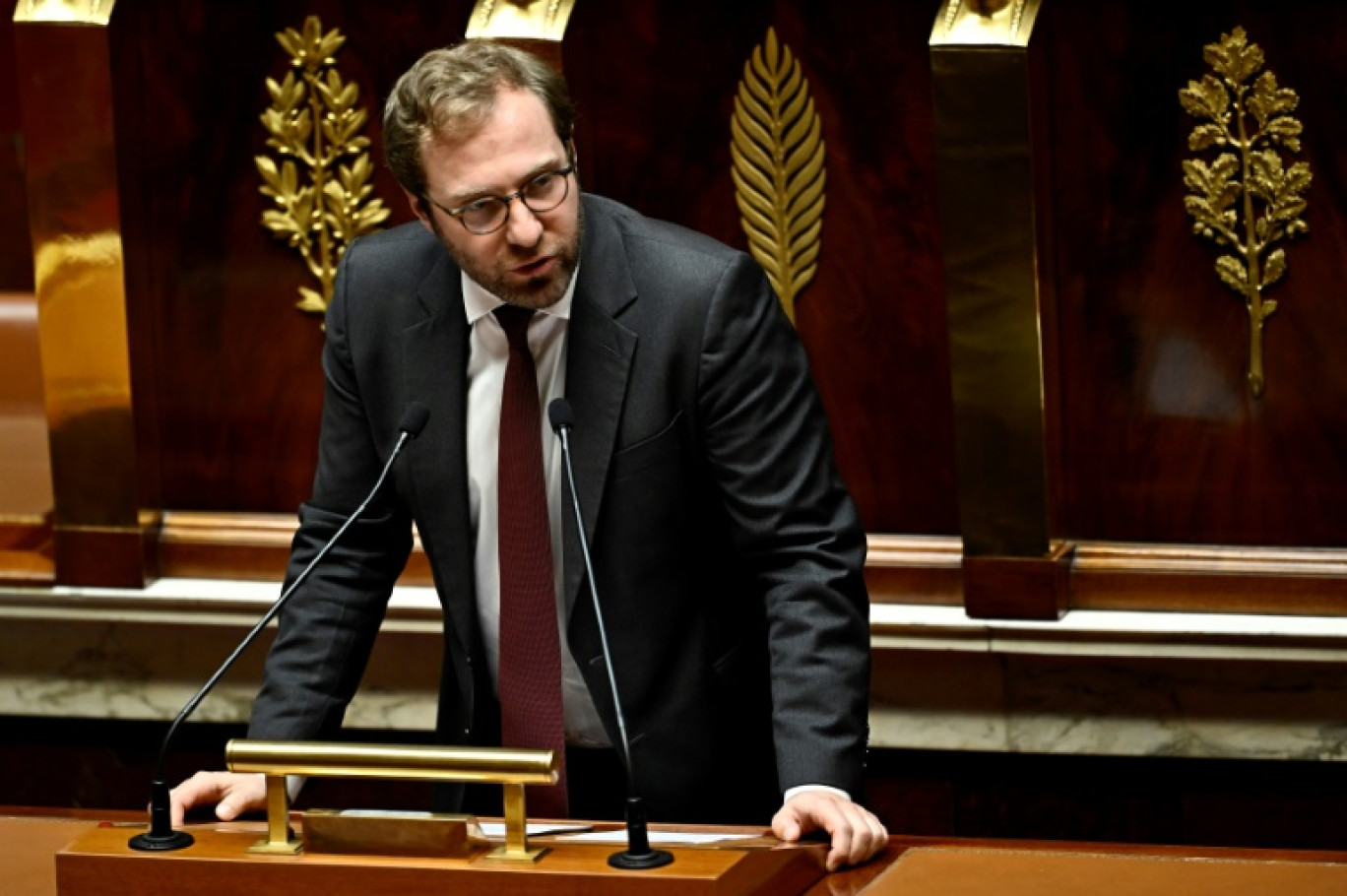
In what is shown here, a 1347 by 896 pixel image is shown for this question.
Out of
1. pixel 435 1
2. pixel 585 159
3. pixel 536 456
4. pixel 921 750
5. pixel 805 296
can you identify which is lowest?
pixel 921 750

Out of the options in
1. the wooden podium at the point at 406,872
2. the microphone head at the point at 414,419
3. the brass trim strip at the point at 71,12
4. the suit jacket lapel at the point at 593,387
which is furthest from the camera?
the brass trim strip at the point at 71,12

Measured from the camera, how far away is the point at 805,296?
351cm

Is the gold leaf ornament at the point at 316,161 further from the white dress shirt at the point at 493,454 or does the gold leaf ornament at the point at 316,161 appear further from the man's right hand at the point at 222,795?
the man's right hand at the point at 222,795

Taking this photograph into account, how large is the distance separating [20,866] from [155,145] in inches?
70.4

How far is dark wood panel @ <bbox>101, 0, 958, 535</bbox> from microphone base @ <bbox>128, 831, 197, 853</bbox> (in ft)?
5.39

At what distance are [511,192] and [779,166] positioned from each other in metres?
1.21

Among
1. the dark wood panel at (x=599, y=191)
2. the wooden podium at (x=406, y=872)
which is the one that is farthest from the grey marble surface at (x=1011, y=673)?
the wooden podium at (x=406, y=872)

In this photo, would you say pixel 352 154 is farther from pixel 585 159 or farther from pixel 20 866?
pixel 20 866

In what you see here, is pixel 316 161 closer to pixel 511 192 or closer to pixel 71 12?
pixel 71 12

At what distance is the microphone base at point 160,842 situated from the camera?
2.07 m

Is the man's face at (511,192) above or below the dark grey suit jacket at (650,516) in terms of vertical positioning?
above

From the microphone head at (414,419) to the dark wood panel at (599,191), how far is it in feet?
4.46

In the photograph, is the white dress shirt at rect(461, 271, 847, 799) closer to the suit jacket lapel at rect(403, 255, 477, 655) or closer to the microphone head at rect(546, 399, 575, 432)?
the suit jacket lapel at rect(403, 255, 477, 655)

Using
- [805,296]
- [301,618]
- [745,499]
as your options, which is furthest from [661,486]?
[805,296]
